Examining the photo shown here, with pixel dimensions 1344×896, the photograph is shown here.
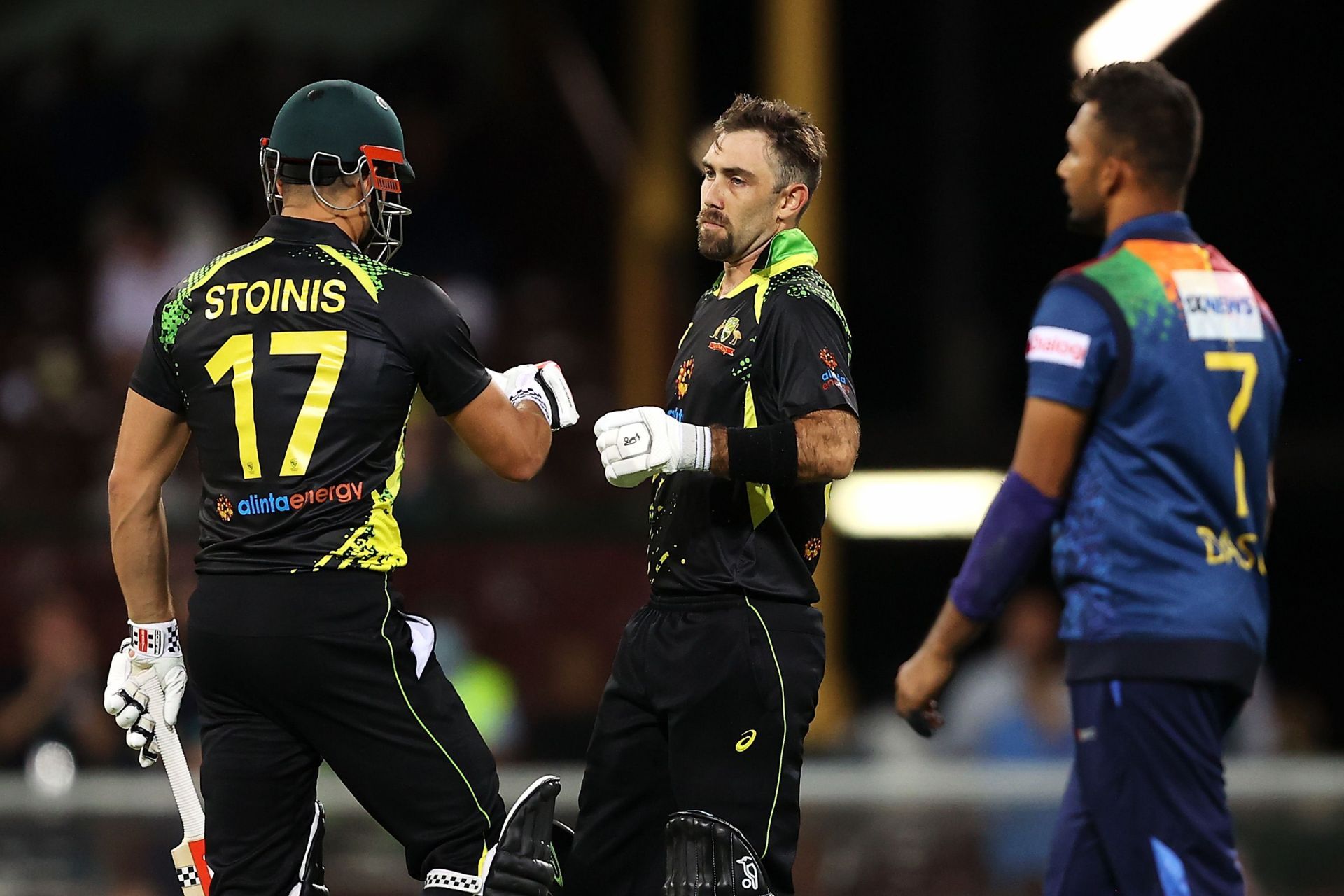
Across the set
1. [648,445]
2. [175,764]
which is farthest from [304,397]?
[175,764]

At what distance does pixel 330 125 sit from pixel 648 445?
107cm

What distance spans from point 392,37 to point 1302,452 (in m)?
7.84

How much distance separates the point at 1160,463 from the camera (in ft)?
10.9

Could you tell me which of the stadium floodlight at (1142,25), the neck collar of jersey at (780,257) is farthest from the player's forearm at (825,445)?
the stadium floodlight at (1142,25)

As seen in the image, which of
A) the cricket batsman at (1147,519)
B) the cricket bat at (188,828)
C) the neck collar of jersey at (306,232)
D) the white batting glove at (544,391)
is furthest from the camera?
the white batting glove at (544,391)

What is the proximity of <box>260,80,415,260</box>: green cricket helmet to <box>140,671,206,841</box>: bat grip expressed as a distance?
47.5 inches

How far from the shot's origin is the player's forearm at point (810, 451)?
3.89 metres

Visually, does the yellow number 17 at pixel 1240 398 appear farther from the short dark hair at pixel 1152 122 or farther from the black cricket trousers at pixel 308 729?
the black cricket trousers at pixel 308 729

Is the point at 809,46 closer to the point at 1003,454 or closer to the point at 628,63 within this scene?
the point at 1003,454

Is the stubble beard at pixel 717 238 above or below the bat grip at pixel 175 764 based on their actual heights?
above

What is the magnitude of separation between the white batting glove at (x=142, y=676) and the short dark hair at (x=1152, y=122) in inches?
97.6

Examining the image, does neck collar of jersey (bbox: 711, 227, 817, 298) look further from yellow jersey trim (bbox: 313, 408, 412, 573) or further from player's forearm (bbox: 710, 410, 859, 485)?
yellow jersey trim (bbox: 313, 408, 412, 573)

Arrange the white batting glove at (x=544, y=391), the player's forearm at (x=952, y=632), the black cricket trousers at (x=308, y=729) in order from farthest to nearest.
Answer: the white batting glove at (x=544, y=391) < the black cricket trousers at (x=308, y=729) < the player's forearm at (x=952, y=632)

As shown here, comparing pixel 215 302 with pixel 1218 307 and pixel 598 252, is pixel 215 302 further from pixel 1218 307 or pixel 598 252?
pixel 598 252
